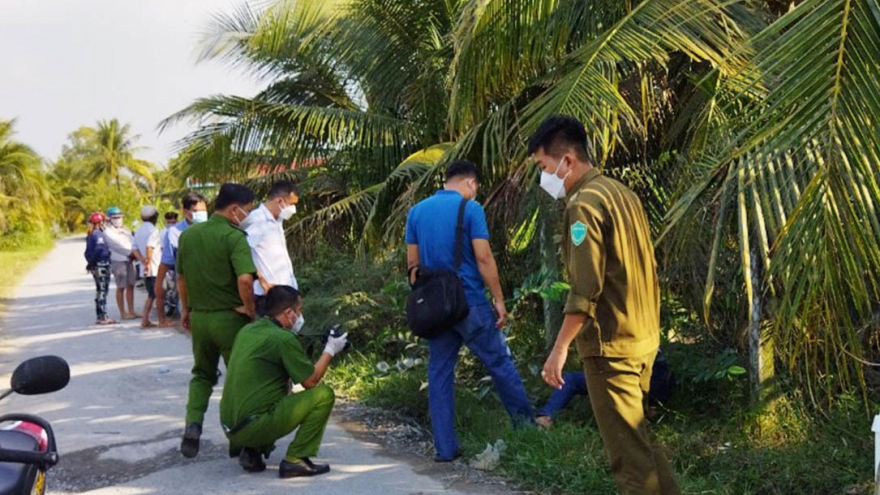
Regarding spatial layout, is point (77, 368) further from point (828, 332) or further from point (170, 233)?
point (828, 332)

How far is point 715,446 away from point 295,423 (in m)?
2.55

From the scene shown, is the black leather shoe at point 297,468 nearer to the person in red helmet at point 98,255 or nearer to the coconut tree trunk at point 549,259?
the coconut tree trunk at point 549,259

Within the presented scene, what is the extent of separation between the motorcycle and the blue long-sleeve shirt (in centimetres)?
1178

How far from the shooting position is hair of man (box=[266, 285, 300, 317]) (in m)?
6.14

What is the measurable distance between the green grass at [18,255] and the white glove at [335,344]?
54.5 feet

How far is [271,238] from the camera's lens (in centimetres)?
761

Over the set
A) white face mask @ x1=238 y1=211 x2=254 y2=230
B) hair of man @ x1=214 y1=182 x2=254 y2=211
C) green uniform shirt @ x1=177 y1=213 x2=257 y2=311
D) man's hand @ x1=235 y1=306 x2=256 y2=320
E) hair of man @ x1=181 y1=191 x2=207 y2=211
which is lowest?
man's hand @ x1=235 y1=306 x2=256 y2=320

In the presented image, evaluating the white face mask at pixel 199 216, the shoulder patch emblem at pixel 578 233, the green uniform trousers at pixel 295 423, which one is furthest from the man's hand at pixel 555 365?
the white face mask at pixel 199 216

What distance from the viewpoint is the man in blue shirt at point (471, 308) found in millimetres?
6391

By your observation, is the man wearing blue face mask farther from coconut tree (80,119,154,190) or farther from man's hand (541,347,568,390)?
coconut tree (80,119,154,190)

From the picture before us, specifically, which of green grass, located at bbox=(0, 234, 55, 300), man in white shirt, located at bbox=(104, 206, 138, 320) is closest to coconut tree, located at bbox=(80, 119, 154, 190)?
green grass, located at bbox=(0, 234, 55, 300)

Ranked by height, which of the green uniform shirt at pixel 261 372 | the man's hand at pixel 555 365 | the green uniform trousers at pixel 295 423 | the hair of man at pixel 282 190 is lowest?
the green uniform trousers at pixel 295 423

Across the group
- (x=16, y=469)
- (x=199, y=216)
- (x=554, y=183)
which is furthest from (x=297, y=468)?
(x=199, y=216)

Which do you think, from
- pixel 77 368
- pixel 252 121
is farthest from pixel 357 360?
pixel 252 121
